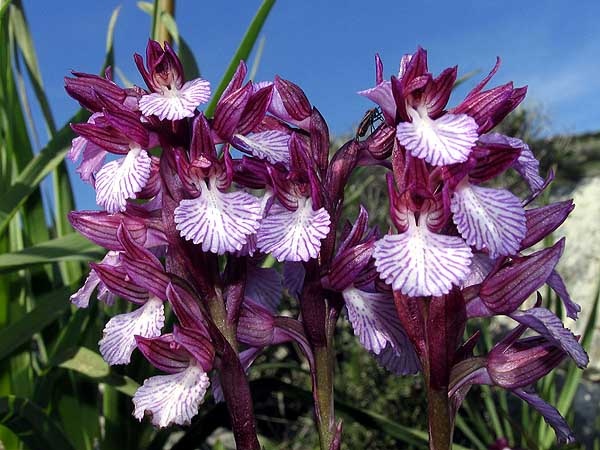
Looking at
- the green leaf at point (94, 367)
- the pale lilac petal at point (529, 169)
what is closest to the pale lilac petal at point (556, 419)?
the pale lilac petal at point (529, 169)

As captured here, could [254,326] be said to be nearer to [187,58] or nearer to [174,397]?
[174,397]

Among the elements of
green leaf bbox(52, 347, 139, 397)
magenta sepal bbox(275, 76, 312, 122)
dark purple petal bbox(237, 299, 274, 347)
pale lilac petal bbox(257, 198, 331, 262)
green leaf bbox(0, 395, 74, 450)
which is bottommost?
green leaf bbox(0, 395, 74, 450)

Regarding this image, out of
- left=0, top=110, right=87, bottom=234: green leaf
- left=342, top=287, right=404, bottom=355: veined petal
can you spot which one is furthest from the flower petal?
left=0, top=110, right=87, bottom=234: green leaf

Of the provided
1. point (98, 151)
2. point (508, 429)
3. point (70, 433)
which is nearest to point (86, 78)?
point (98, 151)

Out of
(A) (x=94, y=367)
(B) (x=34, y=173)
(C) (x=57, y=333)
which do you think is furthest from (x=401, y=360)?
→ (C) (x=57, y=333)

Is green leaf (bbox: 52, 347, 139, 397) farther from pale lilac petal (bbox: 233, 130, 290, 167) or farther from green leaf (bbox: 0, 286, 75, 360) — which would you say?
pale lilac petal (bbox: 233, 130, 290, 167)

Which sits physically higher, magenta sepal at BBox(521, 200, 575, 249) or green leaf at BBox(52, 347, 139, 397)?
magenta sepal at BBox(521, 200, 575, 249)
